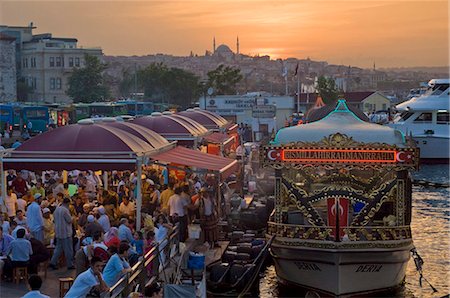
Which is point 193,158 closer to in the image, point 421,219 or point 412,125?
point 421,219

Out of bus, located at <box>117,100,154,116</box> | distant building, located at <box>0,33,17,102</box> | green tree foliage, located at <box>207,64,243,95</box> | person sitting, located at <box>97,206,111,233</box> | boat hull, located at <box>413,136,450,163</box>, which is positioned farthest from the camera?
distant building, located at <box>0,33,17,102</box>

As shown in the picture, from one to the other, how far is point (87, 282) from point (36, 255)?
361cm

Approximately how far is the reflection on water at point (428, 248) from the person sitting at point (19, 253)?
22.3 ft

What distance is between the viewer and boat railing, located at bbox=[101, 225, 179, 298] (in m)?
11.7

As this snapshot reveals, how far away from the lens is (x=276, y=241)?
1752 cm

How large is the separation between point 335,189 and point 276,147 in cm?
164

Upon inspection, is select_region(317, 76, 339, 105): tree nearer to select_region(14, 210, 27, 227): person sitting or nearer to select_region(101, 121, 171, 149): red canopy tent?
select_region(101, 121, 171, 149): red canopy tent

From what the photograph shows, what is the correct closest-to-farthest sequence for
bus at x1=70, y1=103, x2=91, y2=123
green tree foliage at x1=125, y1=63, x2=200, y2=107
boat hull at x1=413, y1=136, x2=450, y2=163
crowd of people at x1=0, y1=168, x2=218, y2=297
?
1. crowd of people at x1=0, y1=168, x2=218, y2=297
2. boat hull at x1=413, y1=136, x2=450, y2=163
3. bus at x1=70, y1=103, x2=91, y2=123
4. green tree foliage at x1=125, y1=63, x2=200, y2=107

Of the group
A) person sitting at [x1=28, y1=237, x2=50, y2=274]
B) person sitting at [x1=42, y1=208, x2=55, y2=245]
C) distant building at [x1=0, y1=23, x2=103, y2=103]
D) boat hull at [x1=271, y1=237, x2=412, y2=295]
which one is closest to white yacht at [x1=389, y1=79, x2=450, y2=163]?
boat hull at [x1=271, y1=237, x2=412, y2=295]

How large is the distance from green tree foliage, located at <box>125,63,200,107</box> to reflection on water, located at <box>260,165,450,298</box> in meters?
61.0

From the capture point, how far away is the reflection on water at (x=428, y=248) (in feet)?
63.1

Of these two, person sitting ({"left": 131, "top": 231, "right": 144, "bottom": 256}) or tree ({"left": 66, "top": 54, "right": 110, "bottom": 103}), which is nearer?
person sitting ({"left": 131, "top": 231, "right": 144, "bottom": 256})

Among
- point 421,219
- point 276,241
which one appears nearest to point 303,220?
point 276,241

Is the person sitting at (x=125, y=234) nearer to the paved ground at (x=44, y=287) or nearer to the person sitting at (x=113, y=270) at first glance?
the paved ground at (x=44, y=287)
